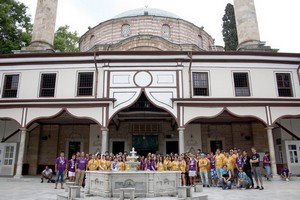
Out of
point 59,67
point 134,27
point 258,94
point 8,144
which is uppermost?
point 134,27

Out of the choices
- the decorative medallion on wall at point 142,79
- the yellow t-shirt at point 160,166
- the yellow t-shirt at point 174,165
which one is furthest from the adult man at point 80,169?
the decorative medallion on wall at point 142,79

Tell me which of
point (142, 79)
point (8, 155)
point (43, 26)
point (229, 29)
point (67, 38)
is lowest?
point (8, 155)

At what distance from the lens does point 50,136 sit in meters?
18.0

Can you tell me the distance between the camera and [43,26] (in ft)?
62.7

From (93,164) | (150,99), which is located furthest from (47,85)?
(93,164)

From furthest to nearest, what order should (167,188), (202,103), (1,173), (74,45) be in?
1. (74,45)
2. (1,173)
3. (202,103)
4. (167,188)

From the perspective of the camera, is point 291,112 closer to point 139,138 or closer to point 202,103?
point 202,103

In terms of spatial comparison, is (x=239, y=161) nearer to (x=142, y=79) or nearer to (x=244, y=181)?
(x=244, y=181)

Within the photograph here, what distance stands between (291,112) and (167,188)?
1004cm

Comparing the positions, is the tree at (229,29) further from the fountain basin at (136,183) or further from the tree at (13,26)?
the fountain basin at (136,183)

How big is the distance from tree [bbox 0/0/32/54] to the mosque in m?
10.1

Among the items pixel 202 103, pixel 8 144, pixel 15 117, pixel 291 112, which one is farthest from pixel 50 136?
pixel 291 112

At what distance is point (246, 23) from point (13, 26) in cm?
2079

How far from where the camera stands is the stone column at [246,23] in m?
18.7
